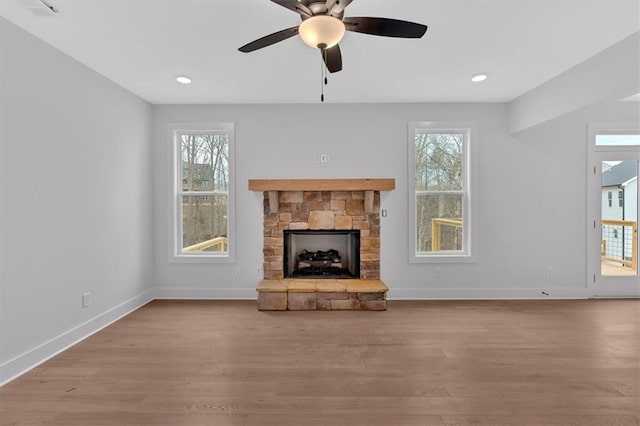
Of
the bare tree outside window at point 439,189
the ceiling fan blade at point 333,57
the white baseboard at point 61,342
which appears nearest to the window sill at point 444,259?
the bare tree outside window at point 439,189

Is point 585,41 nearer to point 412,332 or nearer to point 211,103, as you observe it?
point 412,332

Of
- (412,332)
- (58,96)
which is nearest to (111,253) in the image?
(58,96)

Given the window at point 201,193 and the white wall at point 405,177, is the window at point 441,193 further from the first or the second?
the window at point 201,193

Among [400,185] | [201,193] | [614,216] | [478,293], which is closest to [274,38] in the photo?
[400,185]

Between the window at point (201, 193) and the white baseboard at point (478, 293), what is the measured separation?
8.04 feet

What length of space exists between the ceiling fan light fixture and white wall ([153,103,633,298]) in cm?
248

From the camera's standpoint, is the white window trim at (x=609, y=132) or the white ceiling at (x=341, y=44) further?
the white window trim at (x=609, y=132)

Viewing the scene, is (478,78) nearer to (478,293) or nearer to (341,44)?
(341,44)

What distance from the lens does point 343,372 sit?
7.84 ft

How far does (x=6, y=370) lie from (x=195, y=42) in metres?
2.78

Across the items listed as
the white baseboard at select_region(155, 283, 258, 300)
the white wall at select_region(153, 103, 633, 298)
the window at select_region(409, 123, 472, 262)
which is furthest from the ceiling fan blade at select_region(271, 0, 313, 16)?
the white baseboard at select_region(155, 283, 258, 300)

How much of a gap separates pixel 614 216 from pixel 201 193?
5.53 m

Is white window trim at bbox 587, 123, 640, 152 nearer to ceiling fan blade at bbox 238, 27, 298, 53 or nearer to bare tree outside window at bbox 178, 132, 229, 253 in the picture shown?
ceiling fan blade at bbox 238, 27, 298, 53

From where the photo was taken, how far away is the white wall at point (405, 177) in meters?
4.25
